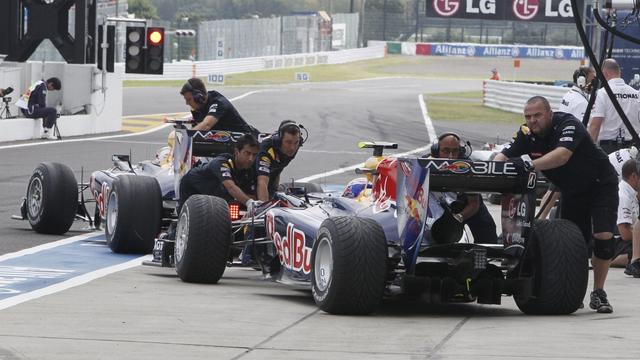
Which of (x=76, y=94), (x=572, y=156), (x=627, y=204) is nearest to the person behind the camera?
(x=572, y=156)

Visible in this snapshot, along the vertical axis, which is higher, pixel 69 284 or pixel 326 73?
pixel 69 284

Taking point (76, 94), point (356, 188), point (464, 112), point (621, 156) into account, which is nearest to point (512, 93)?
point (464, 112)

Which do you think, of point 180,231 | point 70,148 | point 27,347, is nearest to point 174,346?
point 27,347

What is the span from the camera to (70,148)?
27625mm

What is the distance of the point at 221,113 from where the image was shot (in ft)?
45.7

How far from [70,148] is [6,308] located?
1895cm

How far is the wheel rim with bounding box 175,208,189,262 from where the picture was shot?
10495mm

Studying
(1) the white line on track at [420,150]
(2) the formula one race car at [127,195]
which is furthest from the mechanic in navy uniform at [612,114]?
(2) the formula one race car at [127,195]

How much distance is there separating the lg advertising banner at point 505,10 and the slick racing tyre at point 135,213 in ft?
140

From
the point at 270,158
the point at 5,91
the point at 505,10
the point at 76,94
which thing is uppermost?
the point at 505,10

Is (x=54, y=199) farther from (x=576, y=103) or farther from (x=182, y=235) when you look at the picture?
(x=576, y=103)

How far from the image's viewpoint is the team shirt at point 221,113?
548 inches

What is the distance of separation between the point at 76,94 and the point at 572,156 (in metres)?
24.9

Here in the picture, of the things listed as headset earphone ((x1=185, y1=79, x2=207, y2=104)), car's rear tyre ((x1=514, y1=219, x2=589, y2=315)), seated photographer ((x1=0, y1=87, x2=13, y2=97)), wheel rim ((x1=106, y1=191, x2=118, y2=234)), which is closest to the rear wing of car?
car's rear tyre ((x1=514, y1=219, x2=589, y2=315))
